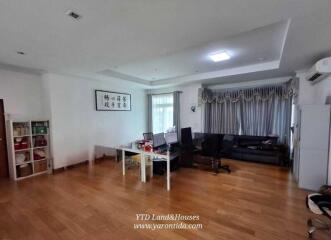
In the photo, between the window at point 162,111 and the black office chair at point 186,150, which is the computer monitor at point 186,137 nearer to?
the black office chair at point 186,150

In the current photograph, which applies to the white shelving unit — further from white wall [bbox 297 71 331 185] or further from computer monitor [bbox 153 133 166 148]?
white wall [bbox 297 71 331 185]

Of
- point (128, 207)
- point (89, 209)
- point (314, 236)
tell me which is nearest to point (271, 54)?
point (314, 236)

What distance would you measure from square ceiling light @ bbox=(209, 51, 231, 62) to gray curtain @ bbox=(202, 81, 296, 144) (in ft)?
6.73

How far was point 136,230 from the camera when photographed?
84.1 inches

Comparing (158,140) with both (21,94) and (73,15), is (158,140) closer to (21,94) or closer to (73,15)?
(73,15)

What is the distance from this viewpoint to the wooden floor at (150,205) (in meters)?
2.09

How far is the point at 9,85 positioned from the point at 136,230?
4334mm

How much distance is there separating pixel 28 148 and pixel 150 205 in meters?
3.33

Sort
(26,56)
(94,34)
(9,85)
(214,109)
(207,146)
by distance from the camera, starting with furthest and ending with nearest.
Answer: (214,109)
(207,146)
(9,85)
(26,56)
(94,34)

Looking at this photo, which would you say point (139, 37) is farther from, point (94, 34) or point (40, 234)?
point (40, 234)

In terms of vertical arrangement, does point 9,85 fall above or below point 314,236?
above

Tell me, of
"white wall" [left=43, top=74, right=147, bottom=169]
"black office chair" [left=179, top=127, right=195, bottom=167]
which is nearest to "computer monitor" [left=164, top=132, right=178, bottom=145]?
"black office chair" [left=179, top=127, right=195, bottom=167]

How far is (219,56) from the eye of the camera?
3506 millimetres

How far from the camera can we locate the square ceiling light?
336cm
